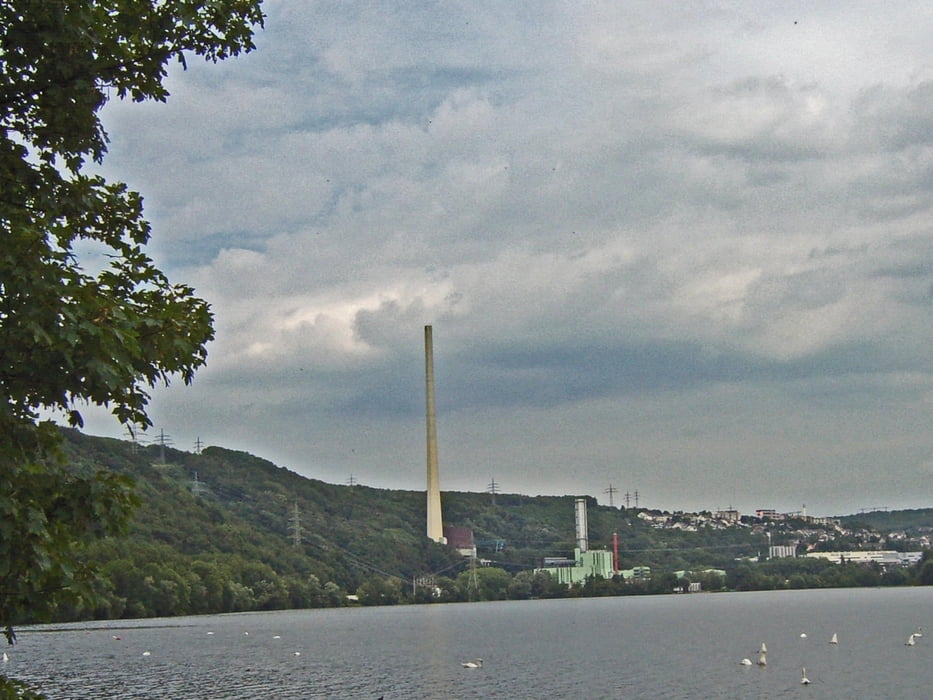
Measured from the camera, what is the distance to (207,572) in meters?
197

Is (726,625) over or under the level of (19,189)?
under

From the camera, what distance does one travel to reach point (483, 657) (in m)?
118

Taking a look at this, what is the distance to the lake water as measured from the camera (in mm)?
83188

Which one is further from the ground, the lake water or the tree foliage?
the tree foliage

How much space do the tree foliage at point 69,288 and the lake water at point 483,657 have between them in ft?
225

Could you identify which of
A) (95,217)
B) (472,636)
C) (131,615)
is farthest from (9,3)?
(131,615)

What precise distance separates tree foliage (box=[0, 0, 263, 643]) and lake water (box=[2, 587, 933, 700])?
68.5m

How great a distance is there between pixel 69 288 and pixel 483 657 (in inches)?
4339

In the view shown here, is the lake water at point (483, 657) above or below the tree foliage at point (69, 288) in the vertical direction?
below

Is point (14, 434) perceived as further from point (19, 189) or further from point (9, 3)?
point (9, 3)

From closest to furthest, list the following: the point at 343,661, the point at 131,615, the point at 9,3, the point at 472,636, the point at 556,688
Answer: the point at 9,3 → the point at 556,688 → the point at 343,661 → the point at 472,636 → the point at 131,615

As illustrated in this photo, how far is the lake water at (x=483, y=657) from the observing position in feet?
273

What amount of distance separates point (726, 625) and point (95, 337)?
571ft

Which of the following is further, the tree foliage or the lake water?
the lake water
